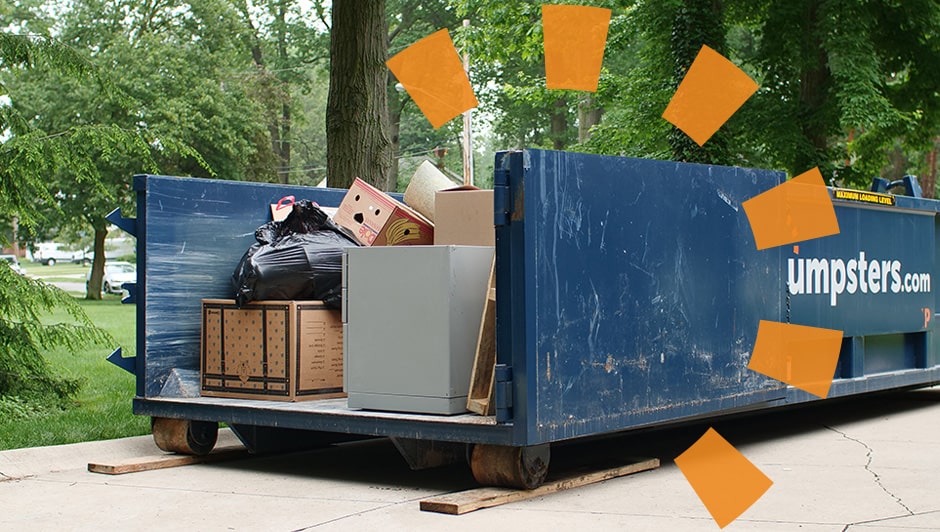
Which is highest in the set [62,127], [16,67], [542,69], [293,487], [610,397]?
[542,69]

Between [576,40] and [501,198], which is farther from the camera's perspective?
[576,40]

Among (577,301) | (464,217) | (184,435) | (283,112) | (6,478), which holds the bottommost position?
(6,478)

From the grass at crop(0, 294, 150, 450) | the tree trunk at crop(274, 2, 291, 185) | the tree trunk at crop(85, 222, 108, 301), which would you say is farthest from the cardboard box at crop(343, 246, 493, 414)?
the tree trunk at crop(274, 2, 291, 185)

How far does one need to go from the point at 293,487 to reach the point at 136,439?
6.14 feet

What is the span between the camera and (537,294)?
534cm

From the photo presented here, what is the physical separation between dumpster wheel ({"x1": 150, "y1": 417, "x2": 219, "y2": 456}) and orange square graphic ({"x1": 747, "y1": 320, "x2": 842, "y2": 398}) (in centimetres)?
338

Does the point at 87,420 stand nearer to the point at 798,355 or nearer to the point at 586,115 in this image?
the point at 798,355

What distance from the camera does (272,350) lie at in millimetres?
6504

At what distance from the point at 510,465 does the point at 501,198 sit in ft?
4.27

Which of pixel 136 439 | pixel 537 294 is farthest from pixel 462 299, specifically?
pixel 136 439

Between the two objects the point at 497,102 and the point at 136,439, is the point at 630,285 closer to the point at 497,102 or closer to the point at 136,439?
the point at 136,439

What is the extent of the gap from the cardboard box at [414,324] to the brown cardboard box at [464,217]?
272 millimetres

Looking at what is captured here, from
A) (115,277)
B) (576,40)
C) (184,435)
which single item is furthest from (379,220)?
(115,277)

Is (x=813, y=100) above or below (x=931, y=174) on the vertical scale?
above
